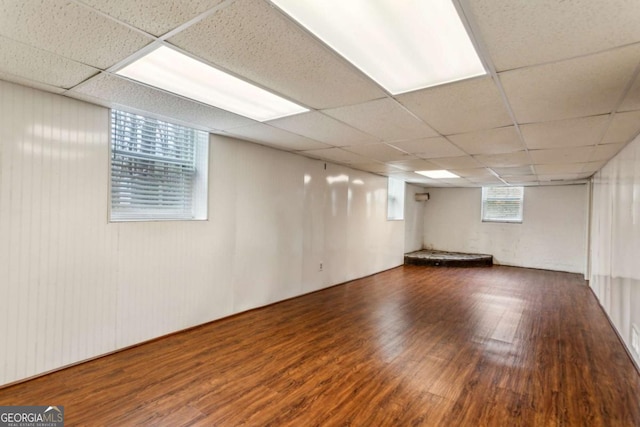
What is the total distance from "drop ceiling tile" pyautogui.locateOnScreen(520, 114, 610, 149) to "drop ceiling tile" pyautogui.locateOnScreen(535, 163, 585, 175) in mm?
1653

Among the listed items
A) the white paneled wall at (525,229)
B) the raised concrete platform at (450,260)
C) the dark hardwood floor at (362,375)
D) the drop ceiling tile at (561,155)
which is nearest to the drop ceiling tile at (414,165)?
the drop ceiling tile at (561,155)

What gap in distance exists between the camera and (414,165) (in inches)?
212

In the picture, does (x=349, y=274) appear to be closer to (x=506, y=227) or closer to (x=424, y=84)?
(x=424, y=84)

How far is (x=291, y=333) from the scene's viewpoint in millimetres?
3496

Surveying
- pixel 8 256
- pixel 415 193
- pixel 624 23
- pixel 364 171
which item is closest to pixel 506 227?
pixel 415 193

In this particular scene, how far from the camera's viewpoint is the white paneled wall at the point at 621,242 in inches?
117

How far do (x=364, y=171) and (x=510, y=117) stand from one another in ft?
12.4

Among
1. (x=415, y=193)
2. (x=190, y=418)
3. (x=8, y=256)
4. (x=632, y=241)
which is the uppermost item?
(x=415, y=193)

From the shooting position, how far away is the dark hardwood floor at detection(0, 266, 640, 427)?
6.93ft

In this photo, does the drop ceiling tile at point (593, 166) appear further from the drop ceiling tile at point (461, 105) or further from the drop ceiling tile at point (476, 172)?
the drop ceiling tile at point (461, 105)

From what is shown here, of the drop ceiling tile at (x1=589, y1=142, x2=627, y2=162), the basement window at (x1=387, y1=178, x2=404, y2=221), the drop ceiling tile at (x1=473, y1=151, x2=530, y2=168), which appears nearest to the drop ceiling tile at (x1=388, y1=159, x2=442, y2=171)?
the drop ceiling tile at (x1=473, y1=151, x2=530, y2=168)

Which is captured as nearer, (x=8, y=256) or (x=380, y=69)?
(x=380, y=69)

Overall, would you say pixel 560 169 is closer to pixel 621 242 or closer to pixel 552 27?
pixel 621 242

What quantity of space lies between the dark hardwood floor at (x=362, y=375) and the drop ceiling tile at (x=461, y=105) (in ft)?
7.23
